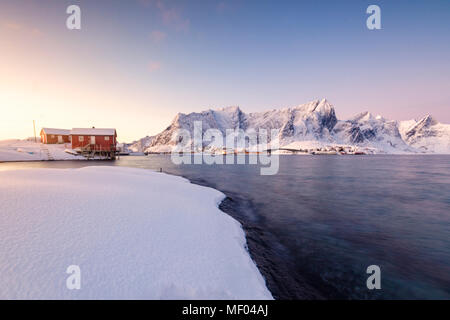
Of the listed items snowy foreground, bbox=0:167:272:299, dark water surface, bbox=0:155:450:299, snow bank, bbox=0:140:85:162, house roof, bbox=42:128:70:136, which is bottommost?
dark water surface, bbox=0:155:450:299

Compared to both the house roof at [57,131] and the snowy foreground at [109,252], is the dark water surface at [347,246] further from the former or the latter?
the house roof at [57,131]

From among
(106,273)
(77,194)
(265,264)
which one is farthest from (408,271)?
(77,194)

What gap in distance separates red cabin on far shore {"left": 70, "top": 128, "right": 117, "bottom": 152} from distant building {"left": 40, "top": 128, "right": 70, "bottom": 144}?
13.4m

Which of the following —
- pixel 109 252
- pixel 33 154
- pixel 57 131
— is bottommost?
pixel 109 252

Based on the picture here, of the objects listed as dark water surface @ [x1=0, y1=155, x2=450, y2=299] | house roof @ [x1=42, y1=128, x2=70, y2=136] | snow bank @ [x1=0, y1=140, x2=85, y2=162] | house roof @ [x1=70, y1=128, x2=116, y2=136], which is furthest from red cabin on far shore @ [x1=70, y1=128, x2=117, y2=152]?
dark water surface @ [x1=0, y1=155, x2=450, y2=299]

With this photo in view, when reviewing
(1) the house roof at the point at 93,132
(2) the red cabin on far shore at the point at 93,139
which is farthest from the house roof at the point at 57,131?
(2) the red cabin on far shore at the point at 93,139

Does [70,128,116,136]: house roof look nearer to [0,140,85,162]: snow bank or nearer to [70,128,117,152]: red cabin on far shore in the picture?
[70,128,117,152]: red cabin on far shore

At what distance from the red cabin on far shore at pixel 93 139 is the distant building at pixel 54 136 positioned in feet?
43.8

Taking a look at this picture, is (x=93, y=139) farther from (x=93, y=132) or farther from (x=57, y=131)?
(x=57, y=131)

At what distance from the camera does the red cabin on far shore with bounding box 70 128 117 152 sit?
61031 mm

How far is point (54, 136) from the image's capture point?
68.4m

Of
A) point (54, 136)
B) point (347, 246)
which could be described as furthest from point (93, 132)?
point (347, 246)

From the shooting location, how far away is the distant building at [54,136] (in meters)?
67.8

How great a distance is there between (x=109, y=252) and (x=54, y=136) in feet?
294
